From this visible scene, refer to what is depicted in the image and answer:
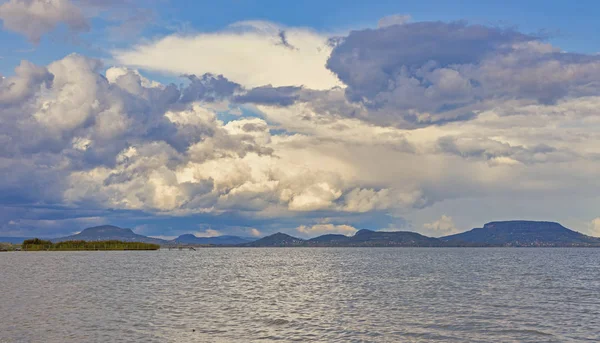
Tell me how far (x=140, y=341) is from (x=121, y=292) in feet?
153

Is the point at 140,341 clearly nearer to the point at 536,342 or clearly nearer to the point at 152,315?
the point at 152,315

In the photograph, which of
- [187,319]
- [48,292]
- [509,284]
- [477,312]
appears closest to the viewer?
[187,319]

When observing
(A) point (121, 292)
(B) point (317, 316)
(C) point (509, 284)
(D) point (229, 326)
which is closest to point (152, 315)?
(D) point (229, 326)

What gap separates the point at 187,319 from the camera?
6438cm

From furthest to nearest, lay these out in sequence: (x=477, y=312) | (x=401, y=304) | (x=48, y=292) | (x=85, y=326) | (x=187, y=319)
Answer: (x=48, y=292), (x=401, y=304), (x=477, y=312), (x=187, y=319), (x=85, y=326)

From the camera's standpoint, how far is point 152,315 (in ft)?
222

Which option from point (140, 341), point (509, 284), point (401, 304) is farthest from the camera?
point (509, 284)

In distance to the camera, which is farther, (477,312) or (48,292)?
(48,292)

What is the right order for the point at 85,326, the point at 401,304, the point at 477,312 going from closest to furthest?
the point at 85,326, the point at 477,312, the point at 401,304

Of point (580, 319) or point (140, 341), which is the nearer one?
point (140, 341)

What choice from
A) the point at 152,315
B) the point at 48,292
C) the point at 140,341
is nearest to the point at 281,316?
the point at 152,315

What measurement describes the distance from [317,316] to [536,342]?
24402mm

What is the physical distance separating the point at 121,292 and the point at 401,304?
152 ft

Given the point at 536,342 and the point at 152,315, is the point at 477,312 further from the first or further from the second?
the point at 152,315
